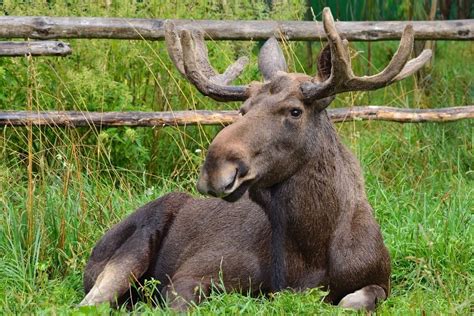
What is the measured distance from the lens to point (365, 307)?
6504mm

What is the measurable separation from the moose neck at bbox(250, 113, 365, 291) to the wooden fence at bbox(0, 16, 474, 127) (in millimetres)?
2788

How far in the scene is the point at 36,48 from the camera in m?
9.24

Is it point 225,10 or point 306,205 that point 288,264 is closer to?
point 306,205

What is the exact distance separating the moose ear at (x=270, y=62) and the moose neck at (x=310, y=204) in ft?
1.58

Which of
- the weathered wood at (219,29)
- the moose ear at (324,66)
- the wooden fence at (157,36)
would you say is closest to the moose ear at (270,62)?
the moose ear at (324,66)

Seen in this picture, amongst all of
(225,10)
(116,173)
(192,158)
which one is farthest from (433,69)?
(116,173)

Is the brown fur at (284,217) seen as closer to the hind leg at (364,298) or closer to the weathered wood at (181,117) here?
the hind leg at (364,298)

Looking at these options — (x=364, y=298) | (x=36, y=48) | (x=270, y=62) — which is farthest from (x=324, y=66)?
(x=36, y=48)

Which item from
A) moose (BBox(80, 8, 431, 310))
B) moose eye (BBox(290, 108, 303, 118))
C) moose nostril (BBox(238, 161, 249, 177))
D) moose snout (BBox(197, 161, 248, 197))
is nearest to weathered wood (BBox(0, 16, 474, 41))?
moose (BBox(80, 8, 431, 310))

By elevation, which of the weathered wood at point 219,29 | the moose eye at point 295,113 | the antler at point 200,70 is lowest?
the weathered wood at point 219,29

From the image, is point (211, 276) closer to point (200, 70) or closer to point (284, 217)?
point (284, 217)

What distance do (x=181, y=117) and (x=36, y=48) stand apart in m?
1.26

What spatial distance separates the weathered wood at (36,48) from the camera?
30.3 ft

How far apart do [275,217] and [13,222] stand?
6.39ft
